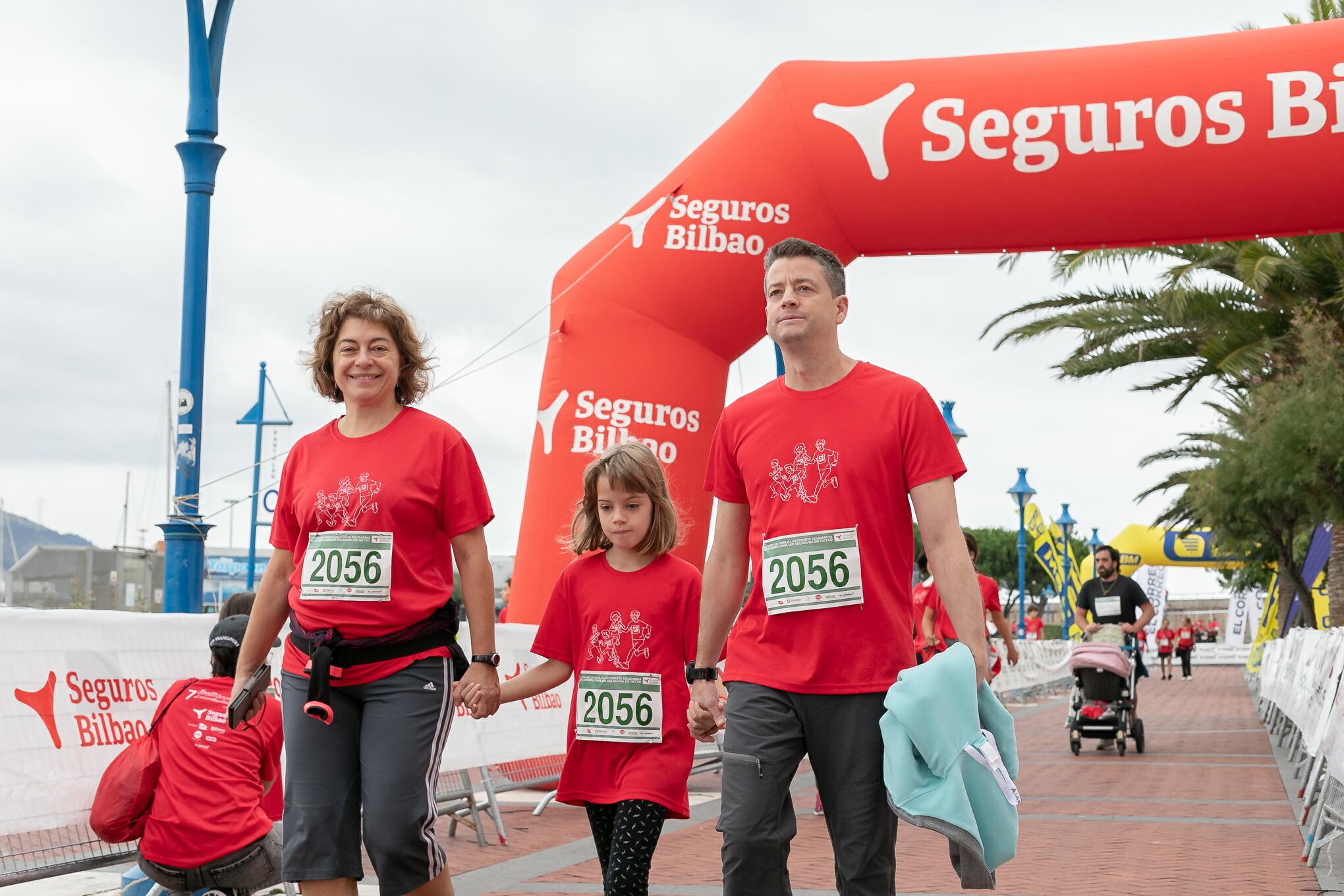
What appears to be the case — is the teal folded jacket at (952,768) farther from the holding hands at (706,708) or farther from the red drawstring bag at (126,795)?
the red drawstring bag at (126,795)

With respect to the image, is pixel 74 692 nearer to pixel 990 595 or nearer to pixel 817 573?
pixel 817 573

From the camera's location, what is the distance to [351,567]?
3.87m

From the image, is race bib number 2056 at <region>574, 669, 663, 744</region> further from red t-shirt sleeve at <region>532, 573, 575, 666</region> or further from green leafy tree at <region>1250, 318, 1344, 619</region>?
green leafy tree at <region>1250, 318, 1344, 619</region>

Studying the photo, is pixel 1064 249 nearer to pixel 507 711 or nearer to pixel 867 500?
pixel 507 711

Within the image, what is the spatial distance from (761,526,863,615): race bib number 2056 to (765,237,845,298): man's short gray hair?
0.63 metres

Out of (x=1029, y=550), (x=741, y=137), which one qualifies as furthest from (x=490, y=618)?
(x=1029, y=550)

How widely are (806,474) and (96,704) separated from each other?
3.01 metres

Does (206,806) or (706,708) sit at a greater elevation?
(706,708)

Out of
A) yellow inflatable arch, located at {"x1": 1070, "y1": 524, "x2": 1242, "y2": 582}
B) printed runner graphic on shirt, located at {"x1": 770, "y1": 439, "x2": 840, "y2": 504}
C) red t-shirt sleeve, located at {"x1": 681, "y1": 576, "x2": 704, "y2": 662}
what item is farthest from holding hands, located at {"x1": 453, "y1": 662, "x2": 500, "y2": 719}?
yellow inflatable arch, located at {"x1": 1070, "y1": 524, "x2": 1242, "y2": 582}

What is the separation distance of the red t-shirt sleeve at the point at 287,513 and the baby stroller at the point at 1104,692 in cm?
1019

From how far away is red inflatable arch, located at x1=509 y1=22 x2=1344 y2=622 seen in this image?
879 cm

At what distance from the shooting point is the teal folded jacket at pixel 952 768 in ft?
10.6

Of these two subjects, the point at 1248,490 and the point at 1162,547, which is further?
the point at 1162,547

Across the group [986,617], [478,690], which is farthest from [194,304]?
[986,617]
